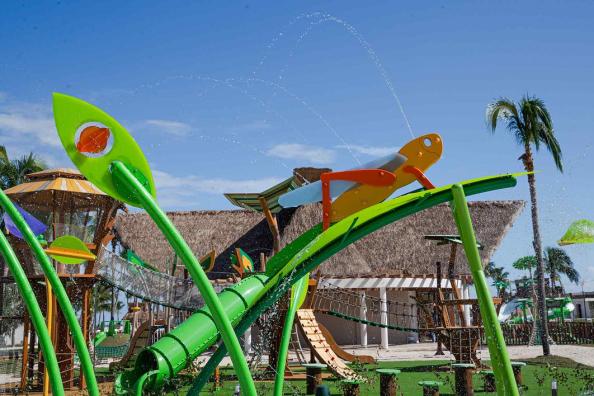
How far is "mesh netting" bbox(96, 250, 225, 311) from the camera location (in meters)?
14.2

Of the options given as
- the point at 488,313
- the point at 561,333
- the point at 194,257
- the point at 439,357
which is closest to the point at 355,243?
the point at 439,357

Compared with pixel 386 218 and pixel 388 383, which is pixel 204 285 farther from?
pixel 388 383

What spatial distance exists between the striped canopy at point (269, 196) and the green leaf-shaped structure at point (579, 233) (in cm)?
1355

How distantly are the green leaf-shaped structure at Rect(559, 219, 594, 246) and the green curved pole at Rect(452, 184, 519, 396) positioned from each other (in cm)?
2403

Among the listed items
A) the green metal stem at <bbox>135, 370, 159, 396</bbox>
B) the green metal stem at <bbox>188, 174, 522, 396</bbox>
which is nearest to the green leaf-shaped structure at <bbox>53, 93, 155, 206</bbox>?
the green metal stem at <bbox>188, 174, 522, 396</bbox>

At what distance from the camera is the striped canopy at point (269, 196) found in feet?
56.1

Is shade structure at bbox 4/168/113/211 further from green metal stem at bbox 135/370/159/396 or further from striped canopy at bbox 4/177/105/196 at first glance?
green metal stem at bbox 135/370/159/396

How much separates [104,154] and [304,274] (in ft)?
6.11

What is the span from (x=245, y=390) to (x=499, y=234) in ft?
77.7

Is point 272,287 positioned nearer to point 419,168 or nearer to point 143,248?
point 419,168

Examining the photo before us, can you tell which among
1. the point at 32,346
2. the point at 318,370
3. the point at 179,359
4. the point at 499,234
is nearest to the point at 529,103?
the point at 499,234

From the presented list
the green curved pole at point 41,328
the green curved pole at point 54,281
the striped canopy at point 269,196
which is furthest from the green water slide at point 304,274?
the striped canopy at point 269,196

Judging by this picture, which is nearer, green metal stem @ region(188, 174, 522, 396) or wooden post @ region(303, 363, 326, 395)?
green metal stem @ region(188, 174, 522, 396)

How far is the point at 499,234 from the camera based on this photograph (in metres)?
26.7
